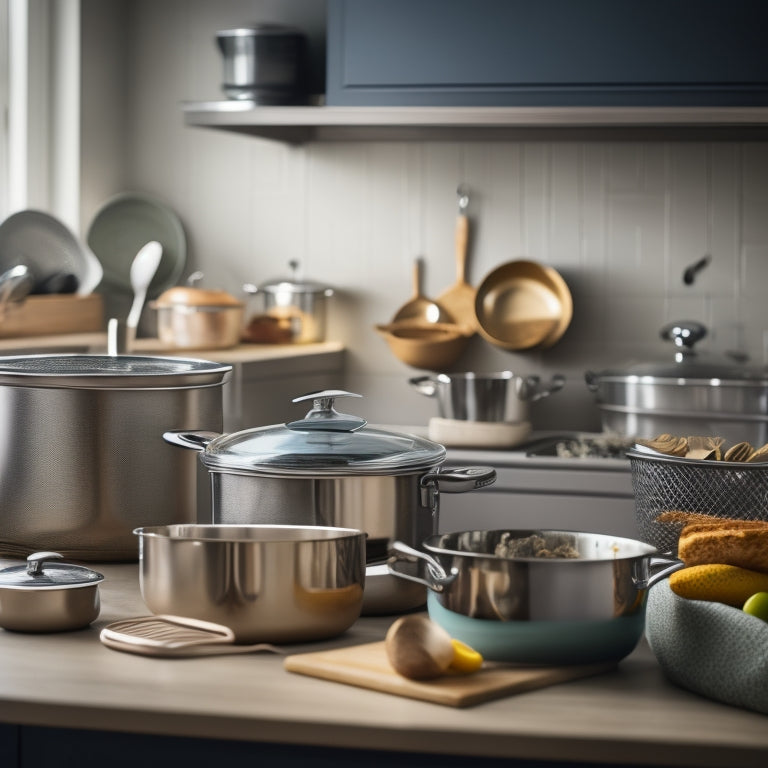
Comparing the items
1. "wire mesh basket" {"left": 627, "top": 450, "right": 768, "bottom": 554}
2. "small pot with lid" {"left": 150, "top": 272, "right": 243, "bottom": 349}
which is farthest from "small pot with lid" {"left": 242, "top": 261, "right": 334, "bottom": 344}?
"wire mesh basket" {"left": 627, "top": 450, "right": 768, "bottom": 554}

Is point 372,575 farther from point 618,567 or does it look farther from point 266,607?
point 618,567

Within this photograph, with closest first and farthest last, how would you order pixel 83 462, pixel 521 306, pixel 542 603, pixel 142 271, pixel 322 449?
pixel 542 603
pixel 322 449
pixel 83 462
pixel 521 306
pixel 142 271

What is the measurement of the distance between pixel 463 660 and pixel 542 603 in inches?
3.5

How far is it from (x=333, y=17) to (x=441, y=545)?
2.43 m

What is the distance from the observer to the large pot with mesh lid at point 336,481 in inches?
52.8

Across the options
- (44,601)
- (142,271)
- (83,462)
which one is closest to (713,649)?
(44,601)

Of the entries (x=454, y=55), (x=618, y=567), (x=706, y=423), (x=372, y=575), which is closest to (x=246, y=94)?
(x=454, y=55)

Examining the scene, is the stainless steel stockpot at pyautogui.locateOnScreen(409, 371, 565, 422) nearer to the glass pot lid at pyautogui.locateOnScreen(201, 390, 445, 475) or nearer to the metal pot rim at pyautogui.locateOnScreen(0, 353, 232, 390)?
the metal pot rim at pyautogui.locateOnScreen(0, 353, 232, 390)

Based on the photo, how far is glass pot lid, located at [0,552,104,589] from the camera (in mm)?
1266

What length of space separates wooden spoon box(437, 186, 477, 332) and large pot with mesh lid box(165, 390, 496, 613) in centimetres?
221

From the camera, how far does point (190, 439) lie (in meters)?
1.56

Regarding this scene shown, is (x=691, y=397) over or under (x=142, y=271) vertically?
under

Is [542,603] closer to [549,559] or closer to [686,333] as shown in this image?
[549,559]

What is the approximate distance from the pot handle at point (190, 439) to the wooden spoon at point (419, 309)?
2.07 metres
